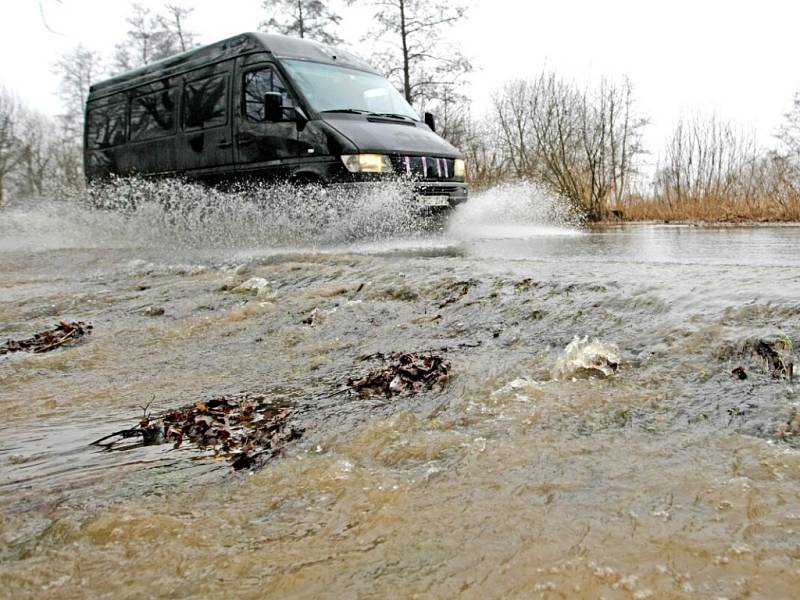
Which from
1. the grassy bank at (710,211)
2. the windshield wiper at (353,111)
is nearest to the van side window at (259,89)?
the windshield wiper at (353,111)

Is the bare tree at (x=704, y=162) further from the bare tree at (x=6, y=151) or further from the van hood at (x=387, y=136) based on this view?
the bare tree at (x=6, y=151)

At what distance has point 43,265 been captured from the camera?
292 inches

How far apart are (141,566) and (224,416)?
3.08 ft

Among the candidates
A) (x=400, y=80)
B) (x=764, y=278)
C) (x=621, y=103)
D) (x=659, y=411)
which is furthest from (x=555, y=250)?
(x=400, y=80)

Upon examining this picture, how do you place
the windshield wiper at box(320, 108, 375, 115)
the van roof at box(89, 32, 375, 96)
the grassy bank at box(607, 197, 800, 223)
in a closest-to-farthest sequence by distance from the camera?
the windshield wiper at box(320, 108, 375, 115) → the van roof at box(89, 32, 375, 96) → the grassy bank at box(607, 197, 800, 223)

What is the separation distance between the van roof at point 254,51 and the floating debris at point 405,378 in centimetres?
573

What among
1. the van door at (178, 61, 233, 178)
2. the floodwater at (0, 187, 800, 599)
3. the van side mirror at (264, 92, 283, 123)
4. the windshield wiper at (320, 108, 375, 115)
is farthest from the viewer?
the van door at (178, 61, 233, 178)

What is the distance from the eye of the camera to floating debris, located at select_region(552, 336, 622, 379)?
232 cm

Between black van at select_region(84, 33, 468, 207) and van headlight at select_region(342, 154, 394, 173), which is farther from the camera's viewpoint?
black van at select_region(84, 33, 468, 207)

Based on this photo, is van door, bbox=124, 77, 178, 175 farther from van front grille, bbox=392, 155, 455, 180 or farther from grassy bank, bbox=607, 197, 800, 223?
grassy bank, bbox=607, 197, 800, 223

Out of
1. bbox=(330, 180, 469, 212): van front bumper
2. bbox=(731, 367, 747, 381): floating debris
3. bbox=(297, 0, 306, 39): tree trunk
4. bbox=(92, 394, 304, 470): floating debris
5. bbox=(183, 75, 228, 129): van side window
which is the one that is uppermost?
bbox=(297, 0, 306, 39): tree trunk

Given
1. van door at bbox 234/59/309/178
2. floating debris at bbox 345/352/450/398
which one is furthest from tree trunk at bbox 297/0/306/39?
floating debris at bbox 345/352/450/398

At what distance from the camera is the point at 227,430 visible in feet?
6.81

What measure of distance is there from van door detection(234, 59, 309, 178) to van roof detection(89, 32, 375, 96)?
22cm
